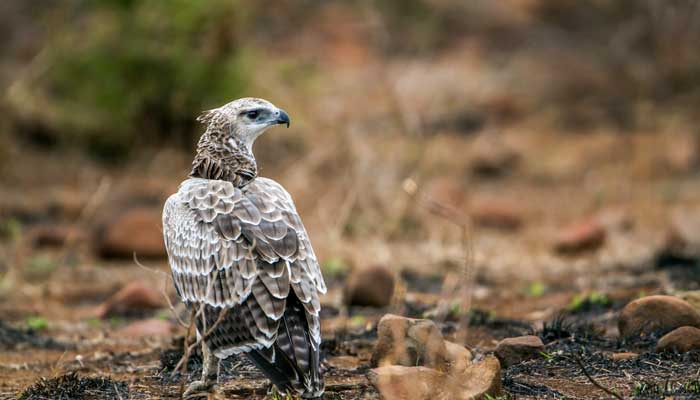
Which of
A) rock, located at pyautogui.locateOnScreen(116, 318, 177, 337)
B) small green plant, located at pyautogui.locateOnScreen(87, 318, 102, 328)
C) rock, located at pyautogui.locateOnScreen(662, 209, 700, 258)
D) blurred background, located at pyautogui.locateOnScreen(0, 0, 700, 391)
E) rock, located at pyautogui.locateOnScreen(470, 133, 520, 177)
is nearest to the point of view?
rock, located at pyautogui.locateOnScreen(116, 318, 177, 337)

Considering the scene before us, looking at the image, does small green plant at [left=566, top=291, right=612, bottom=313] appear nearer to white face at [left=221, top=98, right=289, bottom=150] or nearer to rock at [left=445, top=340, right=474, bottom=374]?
rock at [left=445, top=340, right=474, bottom=374]

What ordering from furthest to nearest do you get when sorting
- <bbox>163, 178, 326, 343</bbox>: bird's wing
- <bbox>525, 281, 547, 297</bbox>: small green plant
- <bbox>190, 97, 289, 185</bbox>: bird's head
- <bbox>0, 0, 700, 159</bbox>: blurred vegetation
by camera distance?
<bbox>0, 0, 700, 159</bbox>: blurred vegetation < <bbox>525, 281, 547, 297</bbox>: small green plant < <bbox>190, 97, 289, 185</bbox>: bird's head < <bbox>163, 178, 326, 343</bbox>: bird's wing

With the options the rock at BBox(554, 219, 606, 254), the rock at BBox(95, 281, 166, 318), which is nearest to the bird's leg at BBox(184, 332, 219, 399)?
the rock at BBox(95, 281, 166, 318)

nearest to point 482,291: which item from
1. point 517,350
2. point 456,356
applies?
point 517,350

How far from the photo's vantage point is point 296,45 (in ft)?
Result: 68.1

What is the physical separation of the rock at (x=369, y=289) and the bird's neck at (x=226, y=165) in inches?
103

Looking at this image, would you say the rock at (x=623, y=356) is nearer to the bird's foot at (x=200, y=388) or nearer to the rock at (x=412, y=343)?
the rock at (x=412, y=343)

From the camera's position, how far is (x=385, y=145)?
1641cm

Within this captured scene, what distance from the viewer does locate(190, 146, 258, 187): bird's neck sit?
19.9 feet

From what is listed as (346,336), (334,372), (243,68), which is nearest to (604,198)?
(243,68)

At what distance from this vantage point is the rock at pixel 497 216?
1336 centimetres

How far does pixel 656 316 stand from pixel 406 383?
2141 mm

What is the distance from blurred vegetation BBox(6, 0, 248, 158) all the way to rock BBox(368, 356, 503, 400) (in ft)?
30.2

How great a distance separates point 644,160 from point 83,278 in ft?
30.4
